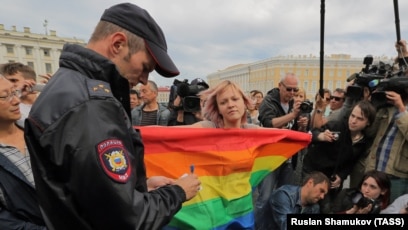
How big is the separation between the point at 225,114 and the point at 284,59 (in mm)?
84904

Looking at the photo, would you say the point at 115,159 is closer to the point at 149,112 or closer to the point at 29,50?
the point at 149,112

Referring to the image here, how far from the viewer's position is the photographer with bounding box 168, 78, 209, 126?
3.72m

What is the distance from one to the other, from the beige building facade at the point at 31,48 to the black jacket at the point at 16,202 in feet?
220

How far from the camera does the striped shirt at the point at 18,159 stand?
154 centimetres

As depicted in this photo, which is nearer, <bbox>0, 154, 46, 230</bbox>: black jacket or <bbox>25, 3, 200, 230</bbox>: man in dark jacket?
<bbox>25, 3, 200, 230</bbox>: man in dark jacket

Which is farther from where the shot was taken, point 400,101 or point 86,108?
point 400,101

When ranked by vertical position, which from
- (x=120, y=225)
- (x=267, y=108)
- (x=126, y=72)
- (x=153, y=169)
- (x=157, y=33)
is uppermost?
(x=157, y=33)

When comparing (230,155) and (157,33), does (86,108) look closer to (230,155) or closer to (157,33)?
(157,33)

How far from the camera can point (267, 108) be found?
3.87 metres

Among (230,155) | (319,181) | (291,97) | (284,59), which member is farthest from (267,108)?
(284,59)

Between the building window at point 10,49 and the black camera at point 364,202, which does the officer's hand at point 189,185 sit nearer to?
the black camera at point 364,202

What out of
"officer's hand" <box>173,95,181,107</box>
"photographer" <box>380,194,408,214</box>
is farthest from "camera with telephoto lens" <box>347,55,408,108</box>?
"officer's hand" <box>173,95,181,107</box>

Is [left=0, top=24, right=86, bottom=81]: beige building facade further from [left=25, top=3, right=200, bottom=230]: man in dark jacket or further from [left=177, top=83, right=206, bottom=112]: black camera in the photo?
[left=25, top=3, right=200, bottom=230]: man in dark jacket

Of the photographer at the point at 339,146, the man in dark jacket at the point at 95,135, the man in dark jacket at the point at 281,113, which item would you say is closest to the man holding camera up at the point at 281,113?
the man in dark jacket at the point at 281,113
